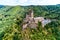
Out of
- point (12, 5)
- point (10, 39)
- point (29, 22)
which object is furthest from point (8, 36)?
point (12, 5)

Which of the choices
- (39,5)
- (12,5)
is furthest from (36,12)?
(12,5)

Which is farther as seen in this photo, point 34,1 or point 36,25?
point 34,1

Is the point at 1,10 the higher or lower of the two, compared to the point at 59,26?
higher

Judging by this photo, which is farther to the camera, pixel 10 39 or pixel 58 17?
pixel 58 17

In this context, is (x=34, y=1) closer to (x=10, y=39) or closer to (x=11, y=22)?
(x=11, y=22)

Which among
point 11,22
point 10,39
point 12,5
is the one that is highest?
point 12,5

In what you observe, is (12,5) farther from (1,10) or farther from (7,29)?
(7,29)
